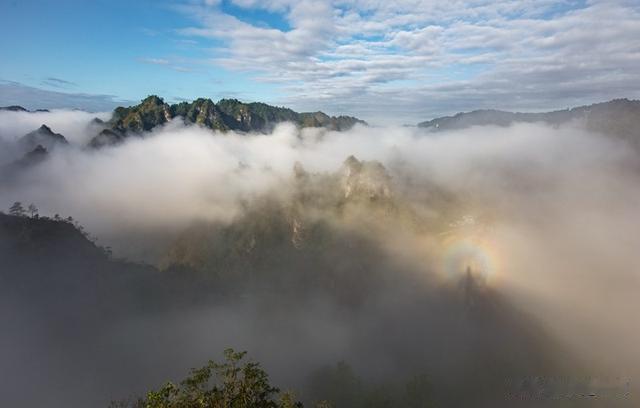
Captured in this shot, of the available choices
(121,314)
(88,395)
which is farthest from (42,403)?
(121,314)

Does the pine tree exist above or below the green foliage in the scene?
below

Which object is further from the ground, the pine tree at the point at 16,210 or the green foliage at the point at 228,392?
the green foliage at the point at 228,392

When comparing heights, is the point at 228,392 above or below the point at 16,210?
above

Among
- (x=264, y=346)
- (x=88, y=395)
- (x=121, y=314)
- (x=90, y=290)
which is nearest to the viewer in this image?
(x=88, y=395)

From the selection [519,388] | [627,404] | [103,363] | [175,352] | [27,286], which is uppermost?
[27,286]

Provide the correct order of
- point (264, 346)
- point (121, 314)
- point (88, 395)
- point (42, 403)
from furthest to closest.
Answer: point (264, 346) → point (121, 314) → point (88, 395) → point (42, 403)

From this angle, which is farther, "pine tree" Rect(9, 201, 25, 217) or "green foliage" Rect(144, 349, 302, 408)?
"pine tree" Rect(9, 201, 25, 217)

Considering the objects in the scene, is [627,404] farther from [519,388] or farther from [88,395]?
[88,395]

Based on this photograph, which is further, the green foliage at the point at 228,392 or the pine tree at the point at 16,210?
the pine tree at the point at 16,210

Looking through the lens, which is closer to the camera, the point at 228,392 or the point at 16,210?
the point at 228,392

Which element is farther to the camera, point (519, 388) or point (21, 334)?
point (519, 388)

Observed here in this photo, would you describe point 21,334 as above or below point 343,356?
above
